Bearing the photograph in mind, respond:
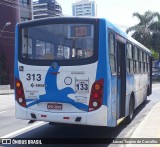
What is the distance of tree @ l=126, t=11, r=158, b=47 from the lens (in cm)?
6134

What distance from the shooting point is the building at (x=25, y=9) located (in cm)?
5541

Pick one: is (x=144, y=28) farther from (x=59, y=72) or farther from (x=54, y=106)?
(x=54, y=106)

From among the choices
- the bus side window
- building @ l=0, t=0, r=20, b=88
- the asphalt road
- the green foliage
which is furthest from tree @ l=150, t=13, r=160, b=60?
the bus side window

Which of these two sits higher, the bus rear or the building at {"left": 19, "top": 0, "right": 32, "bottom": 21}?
the building at {"left": 19, "top": 0, "right": 32, "bottom": 21}

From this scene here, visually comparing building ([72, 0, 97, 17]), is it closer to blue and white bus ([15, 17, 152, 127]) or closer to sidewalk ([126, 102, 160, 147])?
sidewalk ([126, 102, 160, 147])

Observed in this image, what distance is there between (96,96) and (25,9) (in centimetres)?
4960

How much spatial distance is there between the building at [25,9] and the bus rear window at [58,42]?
1859 inches

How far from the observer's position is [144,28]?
61812mm

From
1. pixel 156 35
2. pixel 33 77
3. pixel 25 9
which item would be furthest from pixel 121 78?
pixel 156 35

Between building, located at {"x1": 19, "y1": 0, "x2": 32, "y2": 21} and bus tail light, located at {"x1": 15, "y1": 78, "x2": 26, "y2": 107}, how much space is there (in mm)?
47410

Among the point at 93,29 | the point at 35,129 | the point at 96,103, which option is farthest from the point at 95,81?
the point at 35,129

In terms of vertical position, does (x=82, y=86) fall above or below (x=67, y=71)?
below

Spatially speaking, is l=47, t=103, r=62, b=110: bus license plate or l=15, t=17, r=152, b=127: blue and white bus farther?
l=47, t=103, r=62, b=110: bus license plate

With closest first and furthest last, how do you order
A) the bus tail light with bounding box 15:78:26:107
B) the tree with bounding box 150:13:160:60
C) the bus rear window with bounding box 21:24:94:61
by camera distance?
the bus rear window with bounding box 21:24:94:61 → the bus tail light with bounding box 15:78:26:107 → the tree with bounding box 150:13:160:60
